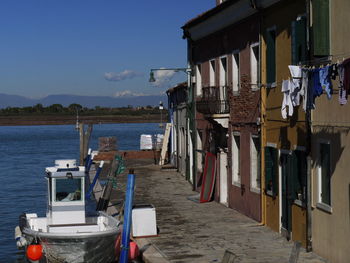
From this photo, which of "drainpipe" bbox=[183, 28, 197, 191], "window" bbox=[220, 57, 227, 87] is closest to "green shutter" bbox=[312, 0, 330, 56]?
"window" bbox=[220, 57, 227, 87]

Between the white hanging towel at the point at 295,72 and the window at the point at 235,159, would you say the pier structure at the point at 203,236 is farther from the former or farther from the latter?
the white hanging towel at the point at 295,72

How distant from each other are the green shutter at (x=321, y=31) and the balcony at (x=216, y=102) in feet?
29.1

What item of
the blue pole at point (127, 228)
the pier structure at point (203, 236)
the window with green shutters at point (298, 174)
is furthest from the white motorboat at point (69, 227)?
the window with green shutters at point (298, 174)

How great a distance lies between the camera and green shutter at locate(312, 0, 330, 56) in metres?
14.6

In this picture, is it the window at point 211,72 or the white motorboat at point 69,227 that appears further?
the window at point 211,72

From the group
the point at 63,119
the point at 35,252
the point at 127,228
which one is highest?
the point at 63,119

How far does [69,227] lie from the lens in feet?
59.5

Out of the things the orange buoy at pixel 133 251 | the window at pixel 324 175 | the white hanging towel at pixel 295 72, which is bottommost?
the orange buoy at pixel 133 251

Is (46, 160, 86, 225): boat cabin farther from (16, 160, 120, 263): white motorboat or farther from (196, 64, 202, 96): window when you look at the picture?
(196, 64, 202, 96): window

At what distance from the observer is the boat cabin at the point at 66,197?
18672 mm

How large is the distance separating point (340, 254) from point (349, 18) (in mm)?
4770

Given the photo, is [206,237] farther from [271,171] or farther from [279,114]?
[279,114]

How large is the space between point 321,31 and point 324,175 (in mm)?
3158

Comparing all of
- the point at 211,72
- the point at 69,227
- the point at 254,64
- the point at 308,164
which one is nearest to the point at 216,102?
the point at 211,72
